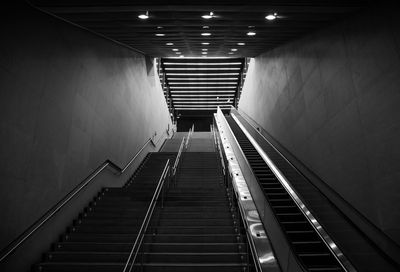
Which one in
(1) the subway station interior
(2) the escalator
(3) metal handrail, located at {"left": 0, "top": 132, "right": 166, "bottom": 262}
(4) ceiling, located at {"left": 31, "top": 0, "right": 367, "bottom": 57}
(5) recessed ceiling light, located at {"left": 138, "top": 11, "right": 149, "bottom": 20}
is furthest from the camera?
(5) recessed ceiling light, located at {"left": 138, "top": 11, "right": 149, "bottom": 20}

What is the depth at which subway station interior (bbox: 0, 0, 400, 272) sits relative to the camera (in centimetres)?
356

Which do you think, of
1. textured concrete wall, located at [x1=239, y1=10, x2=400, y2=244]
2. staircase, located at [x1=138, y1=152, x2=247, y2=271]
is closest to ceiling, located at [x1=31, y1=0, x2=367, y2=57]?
textured concrete wall, located at [x1=239, y1=10, x2=400, y2=244]

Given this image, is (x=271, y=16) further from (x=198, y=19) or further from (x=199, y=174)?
(x=199, y=174)

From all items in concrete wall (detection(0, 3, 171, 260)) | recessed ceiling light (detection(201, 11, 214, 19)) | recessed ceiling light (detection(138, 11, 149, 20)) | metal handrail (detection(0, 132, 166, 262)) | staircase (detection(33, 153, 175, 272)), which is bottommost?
staircase (detection(33, 153, 175, 272))

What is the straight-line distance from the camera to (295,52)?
7.21m

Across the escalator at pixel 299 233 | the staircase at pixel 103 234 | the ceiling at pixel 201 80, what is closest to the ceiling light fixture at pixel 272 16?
the escalator at pixel 299 233

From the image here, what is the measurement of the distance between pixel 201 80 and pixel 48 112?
16535mm

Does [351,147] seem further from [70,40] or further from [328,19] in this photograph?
[70,40]

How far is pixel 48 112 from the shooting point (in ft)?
14.4

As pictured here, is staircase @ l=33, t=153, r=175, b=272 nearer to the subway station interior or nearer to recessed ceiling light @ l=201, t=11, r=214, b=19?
the subway station interior

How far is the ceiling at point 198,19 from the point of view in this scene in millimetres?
4633

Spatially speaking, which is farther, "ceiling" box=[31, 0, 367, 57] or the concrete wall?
"ceiling" box=[31, 0, 367, 57]

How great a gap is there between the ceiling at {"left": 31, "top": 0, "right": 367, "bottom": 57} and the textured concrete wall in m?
0.47

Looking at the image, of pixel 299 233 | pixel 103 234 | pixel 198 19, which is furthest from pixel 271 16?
pixel 103 234
